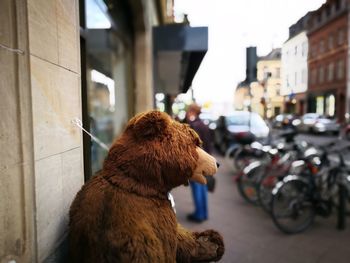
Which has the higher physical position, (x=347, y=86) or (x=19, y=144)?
(x=347, y=86)

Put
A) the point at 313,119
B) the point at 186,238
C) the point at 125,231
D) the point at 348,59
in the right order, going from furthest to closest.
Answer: the point at 313,119
the point at 348,59
the point at 186,238
the point at 125,231

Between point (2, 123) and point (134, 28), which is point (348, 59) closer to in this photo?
point (134, 28)

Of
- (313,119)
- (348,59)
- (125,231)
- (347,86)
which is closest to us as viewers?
(125,231)

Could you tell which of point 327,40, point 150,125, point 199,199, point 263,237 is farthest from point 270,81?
point 150,125

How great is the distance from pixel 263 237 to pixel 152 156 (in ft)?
11.9

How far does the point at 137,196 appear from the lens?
112cm

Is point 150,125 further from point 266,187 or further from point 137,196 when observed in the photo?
point 266,187

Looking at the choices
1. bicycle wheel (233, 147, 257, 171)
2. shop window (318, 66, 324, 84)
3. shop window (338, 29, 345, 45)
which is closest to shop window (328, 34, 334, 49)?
shop window (338, 29, 345, 45)

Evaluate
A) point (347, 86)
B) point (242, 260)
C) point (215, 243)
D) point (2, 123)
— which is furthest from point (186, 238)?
point (347, 86)

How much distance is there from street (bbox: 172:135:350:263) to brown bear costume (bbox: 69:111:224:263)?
247 cm

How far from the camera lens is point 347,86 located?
38.8ft

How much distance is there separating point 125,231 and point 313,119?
20.8 meters

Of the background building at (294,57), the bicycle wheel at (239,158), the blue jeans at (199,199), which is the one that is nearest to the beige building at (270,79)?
the background building at (294,57)

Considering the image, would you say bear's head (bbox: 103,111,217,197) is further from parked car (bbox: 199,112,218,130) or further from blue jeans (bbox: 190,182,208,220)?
parked car (bbox: 199,112,218,130)
